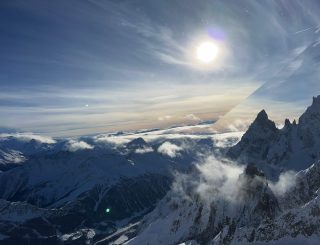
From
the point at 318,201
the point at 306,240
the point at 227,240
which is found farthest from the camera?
the point at 227,240

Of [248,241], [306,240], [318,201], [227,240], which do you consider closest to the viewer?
[306,240]

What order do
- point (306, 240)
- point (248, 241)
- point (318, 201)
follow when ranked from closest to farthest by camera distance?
point (306, 240) < point (318, 201) < point (248, 241)

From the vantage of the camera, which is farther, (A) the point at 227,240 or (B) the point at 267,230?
(A) the point at 227,240

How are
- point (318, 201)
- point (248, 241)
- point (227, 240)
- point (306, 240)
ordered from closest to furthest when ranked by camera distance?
point (306, 240) < point (318, 201) < point (248, 241) < point (227, 240)

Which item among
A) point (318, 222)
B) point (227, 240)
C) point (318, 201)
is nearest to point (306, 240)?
point (318, 222)

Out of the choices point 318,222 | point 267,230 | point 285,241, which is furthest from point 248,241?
point 318,222

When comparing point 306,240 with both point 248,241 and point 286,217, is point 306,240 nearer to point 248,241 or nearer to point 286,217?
point 286,217

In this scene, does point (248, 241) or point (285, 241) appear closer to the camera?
point (285, 241)

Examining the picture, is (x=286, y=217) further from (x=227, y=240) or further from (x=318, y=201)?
(x=227, y=240)

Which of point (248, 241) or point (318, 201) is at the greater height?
point (318, 201)
